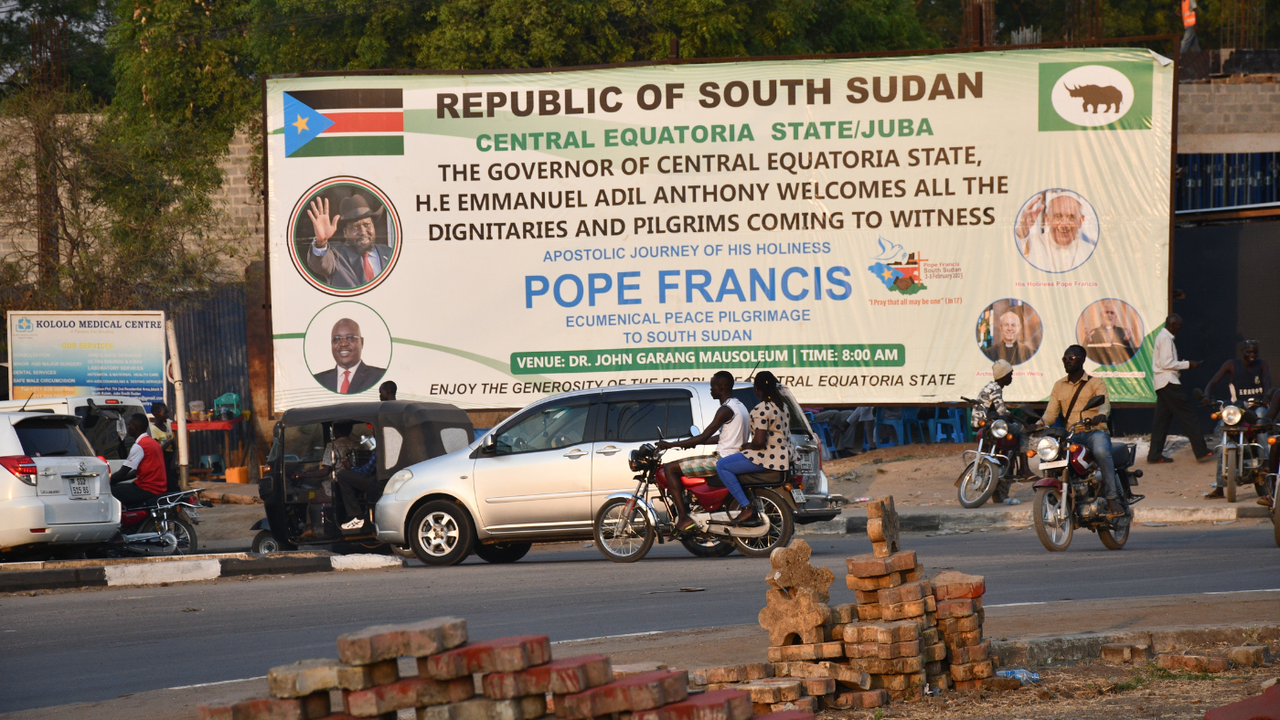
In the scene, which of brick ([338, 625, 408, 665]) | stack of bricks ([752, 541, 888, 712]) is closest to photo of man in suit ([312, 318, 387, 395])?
stack of bricks ([752, 541, 888, 712])

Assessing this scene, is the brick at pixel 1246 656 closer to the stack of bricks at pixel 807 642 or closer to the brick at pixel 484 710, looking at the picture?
the stack of bricks at pixel 807 642

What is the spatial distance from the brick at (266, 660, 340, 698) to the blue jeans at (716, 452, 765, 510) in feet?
24.6

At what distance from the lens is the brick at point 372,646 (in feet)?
12.5

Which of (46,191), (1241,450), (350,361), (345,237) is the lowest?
(1241,450)

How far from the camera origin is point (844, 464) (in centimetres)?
1848

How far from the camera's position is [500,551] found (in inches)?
516

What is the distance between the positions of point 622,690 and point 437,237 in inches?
550

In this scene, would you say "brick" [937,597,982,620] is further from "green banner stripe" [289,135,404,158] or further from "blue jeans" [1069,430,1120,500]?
"green banner stripe" [289,135,404,158]

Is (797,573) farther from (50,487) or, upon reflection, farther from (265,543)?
(265,543)

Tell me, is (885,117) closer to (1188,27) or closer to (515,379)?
(515,379)

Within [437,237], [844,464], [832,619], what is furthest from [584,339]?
[832,619]

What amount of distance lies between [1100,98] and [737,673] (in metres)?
13.2

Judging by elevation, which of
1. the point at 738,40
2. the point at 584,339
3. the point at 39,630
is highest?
the point at 738,40

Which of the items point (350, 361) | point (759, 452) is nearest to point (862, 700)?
point (759, 452)
